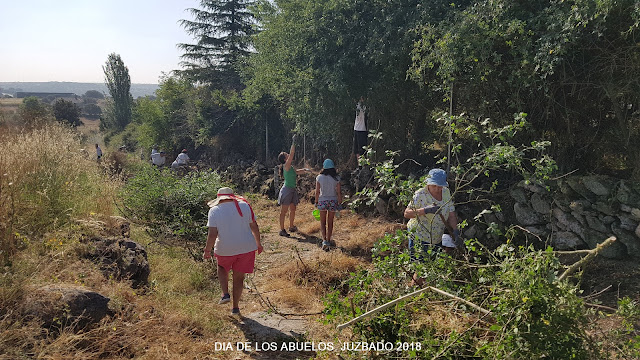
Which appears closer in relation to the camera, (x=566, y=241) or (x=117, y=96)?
(x=566, y=241)

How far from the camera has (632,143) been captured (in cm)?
553

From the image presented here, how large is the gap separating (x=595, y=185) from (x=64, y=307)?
670 cm

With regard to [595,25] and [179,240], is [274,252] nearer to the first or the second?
[179,240]

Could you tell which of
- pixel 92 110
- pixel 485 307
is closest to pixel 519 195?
pixel 485 307

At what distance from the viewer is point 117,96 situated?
121ft

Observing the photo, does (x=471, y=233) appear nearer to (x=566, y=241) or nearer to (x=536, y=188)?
(x=536, y=188)

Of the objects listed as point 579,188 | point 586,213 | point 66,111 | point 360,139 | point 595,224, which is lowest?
point 595,224

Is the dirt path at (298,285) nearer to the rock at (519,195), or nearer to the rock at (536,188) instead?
the rock at (519,195)

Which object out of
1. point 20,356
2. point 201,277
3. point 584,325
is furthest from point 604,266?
point 20,356

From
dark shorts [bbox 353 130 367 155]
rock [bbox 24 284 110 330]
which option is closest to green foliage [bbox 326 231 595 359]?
rock [bbox 24 284 110 330]

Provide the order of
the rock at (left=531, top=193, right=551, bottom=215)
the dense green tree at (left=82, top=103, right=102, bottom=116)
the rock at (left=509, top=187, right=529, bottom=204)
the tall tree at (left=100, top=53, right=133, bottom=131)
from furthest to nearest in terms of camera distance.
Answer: the dense green tree at (left=82, top=103, right=102, bottom=116)
the tall tree at (left=100, top=53, right=133, bottom=131)
the rock at (left=509, top=187, right=529, bottom=204)
the rock at (left=531, top=193, right=551, bottom=215)

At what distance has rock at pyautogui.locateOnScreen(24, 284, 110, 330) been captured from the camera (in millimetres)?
3178

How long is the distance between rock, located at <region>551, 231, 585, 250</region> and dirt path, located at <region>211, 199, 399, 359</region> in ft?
9.37

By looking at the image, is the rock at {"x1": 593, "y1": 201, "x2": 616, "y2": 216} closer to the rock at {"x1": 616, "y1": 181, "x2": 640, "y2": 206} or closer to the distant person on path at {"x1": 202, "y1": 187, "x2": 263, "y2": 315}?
the rock at {"x1": 616, "y1": 181, "x2": 640, "y2": 206}
